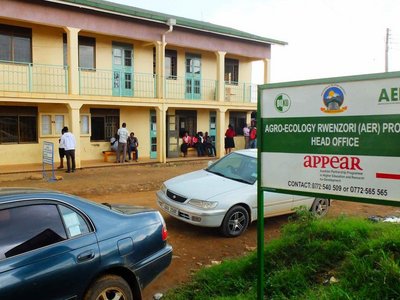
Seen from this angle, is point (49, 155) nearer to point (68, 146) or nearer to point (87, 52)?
point (68, 146)

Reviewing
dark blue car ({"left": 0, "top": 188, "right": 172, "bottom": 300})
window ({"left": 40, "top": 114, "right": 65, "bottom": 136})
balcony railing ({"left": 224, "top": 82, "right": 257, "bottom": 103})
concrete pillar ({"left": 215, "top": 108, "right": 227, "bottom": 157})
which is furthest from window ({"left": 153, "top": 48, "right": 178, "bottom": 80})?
dark blue car ({"left": 0, "top": 188, "right": 172, "bottom": 300})

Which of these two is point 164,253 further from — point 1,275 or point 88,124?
point 88,124

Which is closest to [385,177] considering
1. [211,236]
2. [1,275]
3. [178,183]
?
[1,275]

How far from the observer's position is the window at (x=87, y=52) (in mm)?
16328

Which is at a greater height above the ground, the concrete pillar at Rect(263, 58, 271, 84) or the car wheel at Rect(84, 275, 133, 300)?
the concrete pillar at Rect(263, 58, 271, 84)

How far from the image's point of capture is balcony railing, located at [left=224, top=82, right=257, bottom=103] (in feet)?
72.2

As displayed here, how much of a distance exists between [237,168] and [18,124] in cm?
1112

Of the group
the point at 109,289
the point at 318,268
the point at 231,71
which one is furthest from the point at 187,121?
the point at 109,289

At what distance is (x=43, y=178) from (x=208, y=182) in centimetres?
766

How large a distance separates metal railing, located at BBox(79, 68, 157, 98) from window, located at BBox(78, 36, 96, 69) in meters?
0.27

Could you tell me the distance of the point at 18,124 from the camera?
1544cm

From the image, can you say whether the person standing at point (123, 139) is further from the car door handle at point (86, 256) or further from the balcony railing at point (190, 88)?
the car door handle at point (86, 256)

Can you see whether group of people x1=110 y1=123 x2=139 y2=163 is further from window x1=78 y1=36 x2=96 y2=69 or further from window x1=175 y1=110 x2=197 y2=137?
window x1=175 y1=110 x2=197 y2=137

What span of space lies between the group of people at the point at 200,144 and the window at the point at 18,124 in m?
7.31
